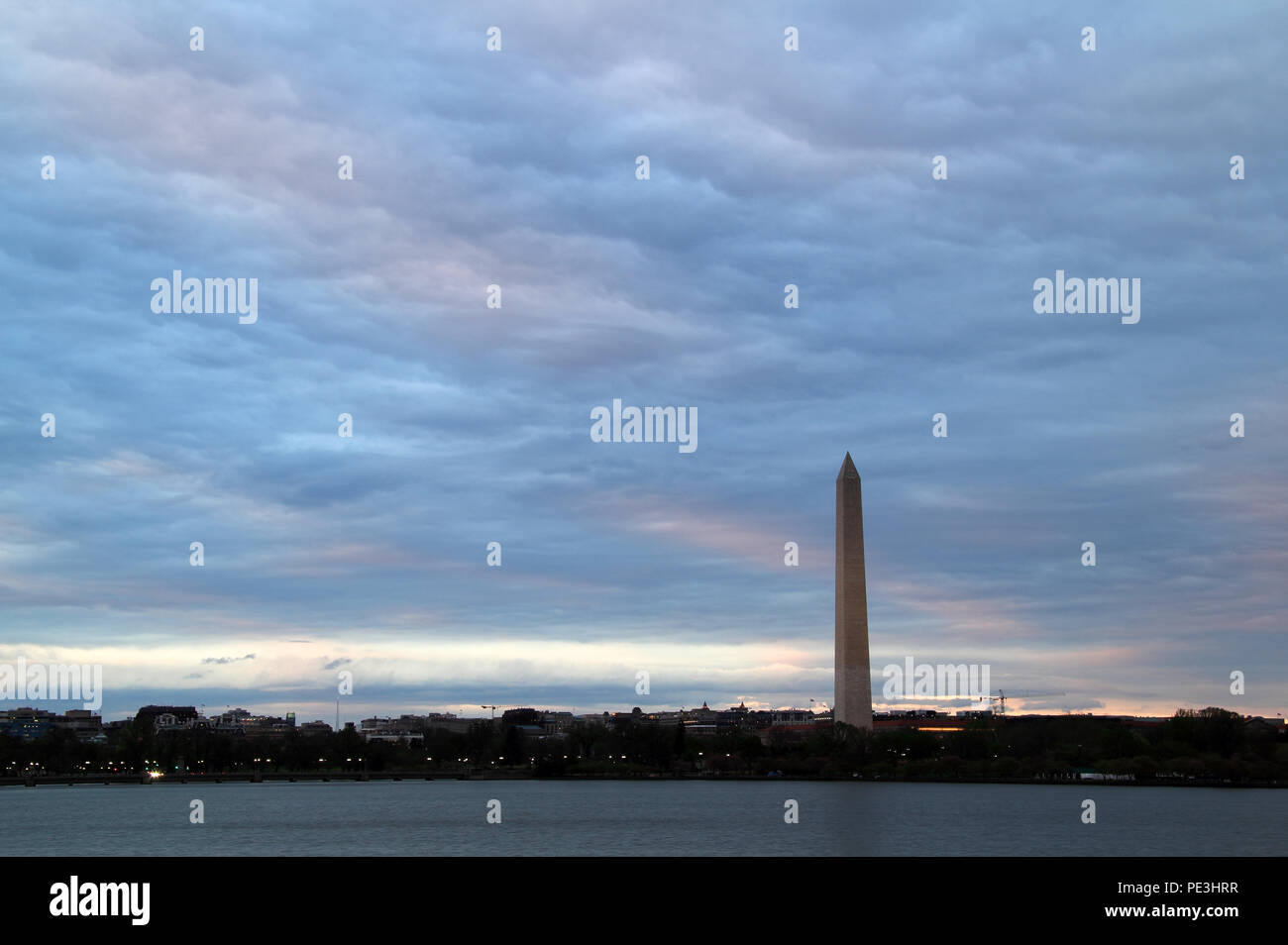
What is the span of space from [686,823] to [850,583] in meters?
23.3

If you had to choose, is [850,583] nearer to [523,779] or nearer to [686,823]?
[686,823]

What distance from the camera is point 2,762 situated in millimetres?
160375

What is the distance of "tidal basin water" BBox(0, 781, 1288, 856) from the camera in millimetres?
57031

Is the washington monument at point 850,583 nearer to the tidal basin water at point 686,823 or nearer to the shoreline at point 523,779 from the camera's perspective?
the tidal basin water at point 686,823

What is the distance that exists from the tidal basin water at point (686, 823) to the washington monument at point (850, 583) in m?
10.0

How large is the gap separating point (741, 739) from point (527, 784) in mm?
25975

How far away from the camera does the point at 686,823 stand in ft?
239

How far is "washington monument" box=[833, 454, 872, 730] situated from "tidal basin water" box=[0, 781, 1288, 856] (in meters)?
10.0

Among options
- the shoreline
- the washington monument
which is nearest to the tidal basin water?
the shoreline

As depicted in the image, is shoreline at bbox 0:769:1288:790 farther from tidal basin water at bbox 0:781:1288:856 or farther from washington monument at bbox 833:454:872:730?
washington monument at bbox 833:454:872:730

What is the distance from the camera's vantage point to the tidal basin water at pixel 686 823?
187ft
